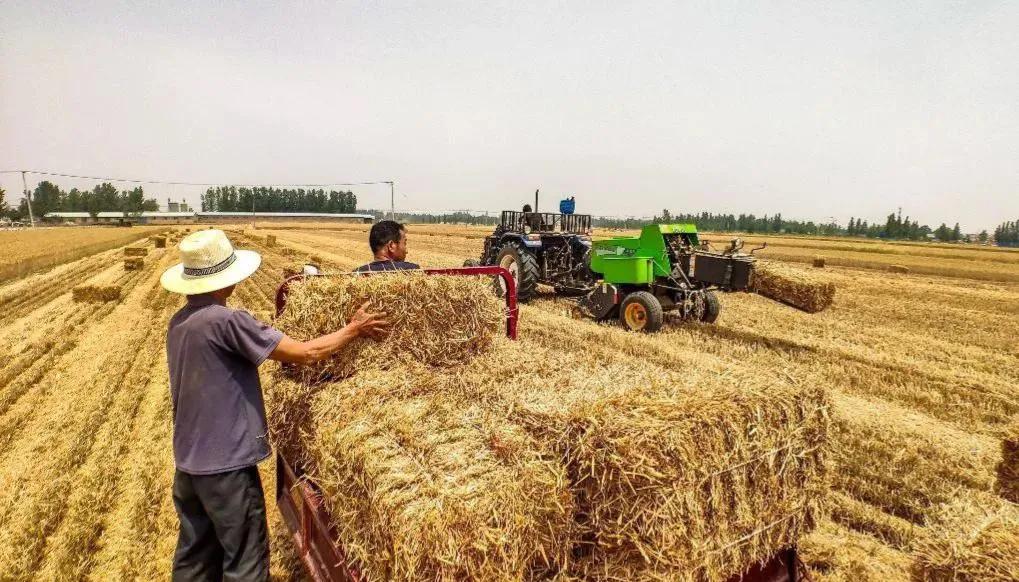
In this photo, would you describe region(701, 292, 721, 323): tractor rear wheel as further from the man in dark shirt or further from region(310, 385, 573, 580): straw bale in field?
region(310, 385, 573, 580): straw bale in field

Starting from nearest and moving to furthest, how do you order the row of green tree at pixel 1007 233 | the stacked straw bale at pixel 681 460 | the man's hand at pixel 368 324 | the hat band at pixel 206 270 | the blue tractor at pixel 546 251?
the stacked straw bale at pixel 681 460
the hat band at pixel 206 270
the man's hand at pixel 368 324
the blue tractor at pixel 546 251
the row of green tree at pixel 1007 233

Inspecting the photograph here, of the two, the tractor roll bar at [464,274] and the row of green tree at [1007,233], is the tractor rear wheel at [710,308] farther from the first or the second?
the row of green tree at [1007,233]

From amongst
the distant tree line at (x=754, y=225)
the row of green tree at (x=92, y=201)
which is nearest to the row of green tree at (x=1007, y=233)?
the distant tree line at (x=754, y=225)

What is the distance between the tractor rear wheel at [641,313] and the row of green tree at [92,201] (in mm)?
111542

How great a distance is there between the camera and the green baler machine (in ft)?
25.8

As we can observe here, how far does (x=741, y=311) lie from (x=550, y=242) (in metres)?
4.37

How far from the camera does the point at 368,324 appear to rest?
279cm

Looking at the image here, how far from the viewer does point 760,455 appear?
7.66 ft

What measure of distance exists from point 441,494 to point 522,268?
334 inches

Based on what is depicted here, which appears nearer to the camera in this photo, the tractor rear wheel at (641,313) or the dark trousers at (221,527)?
the dark trousers at (221,527)

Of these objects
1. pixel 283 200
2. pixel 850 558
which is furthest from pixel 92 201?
pixel 850 558

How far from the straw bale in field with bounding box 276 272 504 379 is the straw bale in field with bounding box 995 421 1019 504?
396 centimetres

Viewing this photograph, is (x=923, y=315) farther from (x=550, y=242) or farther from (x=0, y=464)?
(x=0, y=464)

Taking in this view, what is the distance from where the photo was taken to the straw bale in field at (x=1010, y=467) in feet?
12.1
